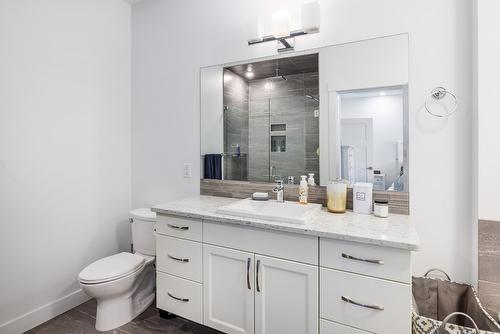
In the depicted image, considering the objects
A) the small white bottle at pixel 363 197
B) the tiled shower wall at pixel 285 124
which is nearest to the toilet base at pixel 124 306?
the tiled shower wall at pixel 285 124

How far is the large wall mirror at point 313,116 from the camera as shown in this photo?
5.33 feet

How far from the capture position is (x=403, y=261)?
1147 mm

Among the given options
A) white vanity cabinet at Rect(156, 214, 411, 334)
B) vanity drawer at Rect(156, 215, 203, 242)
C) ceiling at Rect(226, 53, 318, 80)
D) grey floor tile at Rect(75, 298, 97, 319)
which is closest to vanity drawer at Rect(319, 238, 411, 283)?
white vanity cabinet at Rect(156, 214, 411, 334)

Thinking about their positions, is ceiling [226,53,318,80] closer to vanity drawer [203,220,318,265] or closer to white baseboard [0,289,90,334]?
vanity drawer [203,220,318,265]

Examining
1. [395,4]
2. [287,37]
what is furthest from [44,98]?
[395,4]

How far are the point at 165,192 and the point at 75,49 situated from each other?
55.3 inches

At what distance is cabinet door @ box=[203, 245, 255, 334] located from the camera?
1500mm

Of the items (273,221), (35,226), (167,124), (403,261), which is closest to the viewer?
(403,261)

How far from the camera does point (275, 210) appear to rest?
1.81 m

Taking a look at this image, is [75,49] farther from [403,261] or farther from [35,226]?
[403,261]

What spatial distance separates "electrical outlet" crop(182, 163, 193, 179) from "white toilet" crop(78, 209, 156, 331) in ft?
1.49

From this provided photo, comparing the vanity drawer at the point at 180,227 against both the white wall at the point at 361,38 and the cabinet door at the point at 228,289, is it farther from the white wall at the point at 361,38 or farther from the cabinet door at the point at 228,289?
the white wall at the point at 361,38

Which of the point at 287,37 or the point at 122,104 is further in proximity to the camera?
the point at 122,104

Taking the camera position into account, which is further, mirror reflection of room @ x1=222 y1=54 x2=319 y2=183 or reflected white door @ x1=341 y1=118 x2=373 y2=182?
mirror reflection of room @ x1=222 y1=54 x2=319 y2=183
